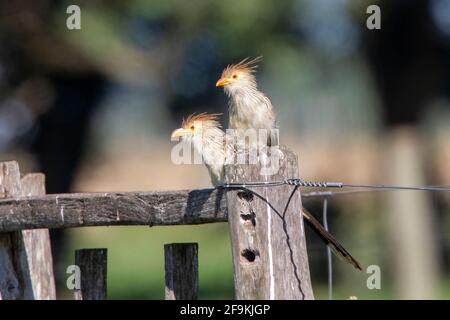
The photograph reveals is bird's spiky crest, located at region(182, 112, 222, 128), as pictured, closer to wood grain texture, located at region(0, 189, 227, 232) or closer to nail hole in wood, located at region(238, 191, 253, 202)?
wood grain texture, located at region(0, 189, 227, 232)

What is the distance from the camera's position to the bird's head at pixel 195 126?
16.9 ft

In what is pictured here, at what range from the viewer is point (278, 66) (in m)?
12.8

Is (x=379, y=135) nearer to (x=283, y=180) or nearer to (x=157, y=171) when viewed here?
(x=157, y=171)

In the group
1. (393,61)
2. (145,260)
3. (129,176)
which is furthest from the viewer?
(145,260)

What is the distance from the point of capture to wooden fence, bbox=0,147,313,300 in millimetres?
3457

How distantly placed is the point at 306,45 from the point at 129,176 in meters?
5.41

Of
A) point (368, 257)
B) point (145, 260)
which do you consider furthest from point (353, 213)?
point (145, 260)

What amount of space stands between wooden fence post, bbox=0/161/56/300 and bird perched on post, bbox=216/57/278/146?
4.32 ft

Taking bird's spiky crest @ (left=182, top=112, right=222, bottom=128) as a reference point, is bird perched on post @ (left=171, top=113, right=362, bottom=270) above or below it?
below

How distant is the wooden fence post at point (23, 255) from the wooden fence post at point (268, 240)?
1.76 m

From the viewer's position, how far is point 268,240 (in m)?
3.45

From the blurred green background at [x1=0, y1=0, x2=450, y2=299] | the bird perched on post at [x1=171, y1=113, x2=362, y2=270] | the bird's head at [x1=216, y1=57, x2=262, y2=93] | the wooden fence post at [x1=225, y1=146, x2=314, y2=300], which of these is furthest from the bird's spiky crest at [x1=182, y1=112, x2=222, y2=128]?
the blurred green background at [x1=0, y1=0, x2=450, y2=299]

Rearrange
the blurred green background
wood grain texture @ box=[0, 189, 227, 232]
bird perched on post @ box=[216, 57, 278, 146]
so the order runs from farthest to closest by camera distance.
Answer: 1. the blurred green background
2. bird perched on post @ box=[216, 57, 278, 146]
3. wood grain texture @ box=[0, 189, 227, 232]

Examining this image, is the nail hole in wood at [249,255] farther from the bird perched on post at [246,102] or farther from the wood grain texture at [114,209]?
the bird perched on post at [246,102]
